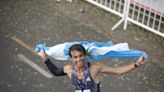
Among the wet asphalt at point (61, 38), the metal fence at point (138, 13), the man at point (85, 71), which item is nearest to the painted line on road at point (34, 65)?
the wet asphalt at point (61, 38)

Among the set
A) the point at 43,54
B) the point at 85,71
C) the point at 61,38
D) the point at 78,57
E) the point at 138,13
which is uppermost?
the point at 78,57

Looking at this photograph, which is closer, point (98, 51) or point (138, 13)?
point (98, 51)

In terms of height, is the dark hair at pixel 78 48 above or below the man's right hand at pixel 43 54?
above

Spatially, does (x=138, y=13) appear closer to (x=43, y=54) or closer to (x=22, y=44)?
(x=22, y=44)

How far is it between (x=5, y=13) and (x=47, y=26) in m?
1.18

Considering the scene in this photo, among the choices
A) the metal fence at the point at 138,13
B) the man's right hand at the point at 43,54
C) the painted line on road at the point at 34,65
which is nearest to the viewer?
the man's right hand at the point at 43,54

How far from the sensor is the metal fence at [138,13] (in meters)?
9.60

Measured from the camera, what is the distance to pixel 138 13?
32.4 ft

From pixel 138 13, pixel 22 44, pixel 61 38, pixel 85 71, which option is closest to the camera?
pixel 85 71

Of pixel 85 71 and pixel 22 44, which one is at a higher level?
pixel 85 71

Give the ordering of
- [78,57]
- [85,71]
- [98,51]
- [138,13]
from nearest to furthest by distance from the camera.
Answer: [78,57]
[85,71]
[98,51]
[138,13]

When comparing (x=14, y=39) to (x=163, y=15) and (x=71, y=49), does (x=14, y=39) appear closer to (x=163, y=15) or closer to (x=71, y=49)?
(x=163, y=15)

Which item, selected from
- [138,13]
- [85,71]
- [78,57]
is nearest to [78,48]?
[78,57]

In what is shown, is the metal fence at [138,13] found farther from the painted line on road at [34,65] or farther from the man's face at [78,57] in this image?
the man's face at [78,57]
